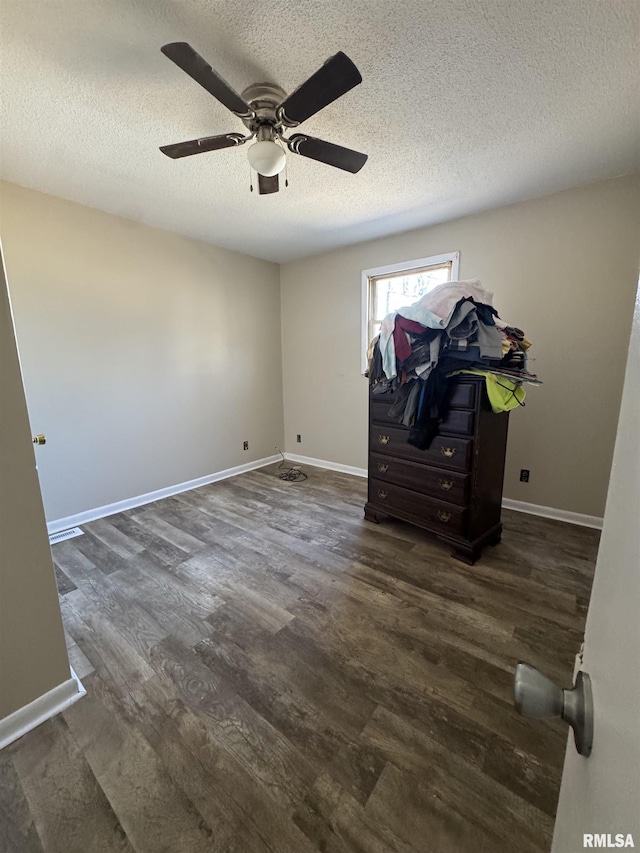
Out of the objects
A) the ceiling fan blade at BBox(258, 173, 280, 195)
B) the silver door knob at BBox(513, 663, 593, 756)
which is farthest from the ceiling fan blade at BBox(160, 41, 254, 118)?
the silver door knob at BBox(513, 663, 593, 756)

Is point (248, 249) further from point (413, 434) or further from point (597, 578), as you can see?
point (597, 578)

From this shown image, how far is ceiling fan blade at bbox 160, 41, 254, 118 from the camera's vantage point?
113cm

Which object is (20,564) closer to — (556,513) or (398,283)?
(556,513)

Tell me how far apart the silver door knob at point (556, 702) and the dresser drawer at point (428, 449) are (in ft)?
5.95

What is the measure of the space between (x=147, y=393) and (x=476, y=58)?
3187 mm

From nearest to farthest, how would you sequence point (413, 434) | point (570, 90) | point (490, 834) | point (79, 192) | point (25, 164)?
point (490, 834)
point (570, 90)
point (25, 164)
point (413, 434)
point (79, 192)

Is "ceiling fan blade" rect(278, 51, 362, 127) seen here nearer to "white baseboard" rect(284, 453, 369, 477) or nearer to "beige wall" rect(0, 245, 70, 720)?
"beige wall" rect(0, 245, 70, 720)

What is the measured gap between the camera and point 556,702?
0.42m

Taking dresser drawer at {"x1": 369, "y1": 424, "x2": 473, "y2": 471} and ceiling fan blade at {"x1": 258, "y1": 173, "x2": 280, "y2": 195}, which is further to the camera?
dresser drawer at {"x1": 369, "y1": 424, "x2": 473, "y2": 471}

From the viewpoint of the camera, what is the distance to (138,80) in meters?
1.53

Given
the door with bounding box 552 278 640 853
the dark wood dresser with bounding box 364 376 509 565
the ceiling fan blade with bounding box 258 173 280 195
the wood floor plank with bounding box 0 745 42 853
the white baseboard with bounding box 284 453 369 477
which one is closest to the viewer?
the door with bounding box 552 278 640 853

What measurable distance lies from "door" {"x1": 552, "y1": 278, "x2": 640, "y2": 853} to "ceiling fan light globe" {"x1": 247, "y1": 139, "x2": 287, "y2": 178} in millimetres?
1692

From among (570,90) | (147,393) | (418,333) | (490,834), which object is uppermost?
(570,90)

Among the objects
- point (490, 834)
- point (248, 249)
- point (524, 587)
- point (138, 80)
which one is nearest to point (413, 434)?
point (524, 587)
